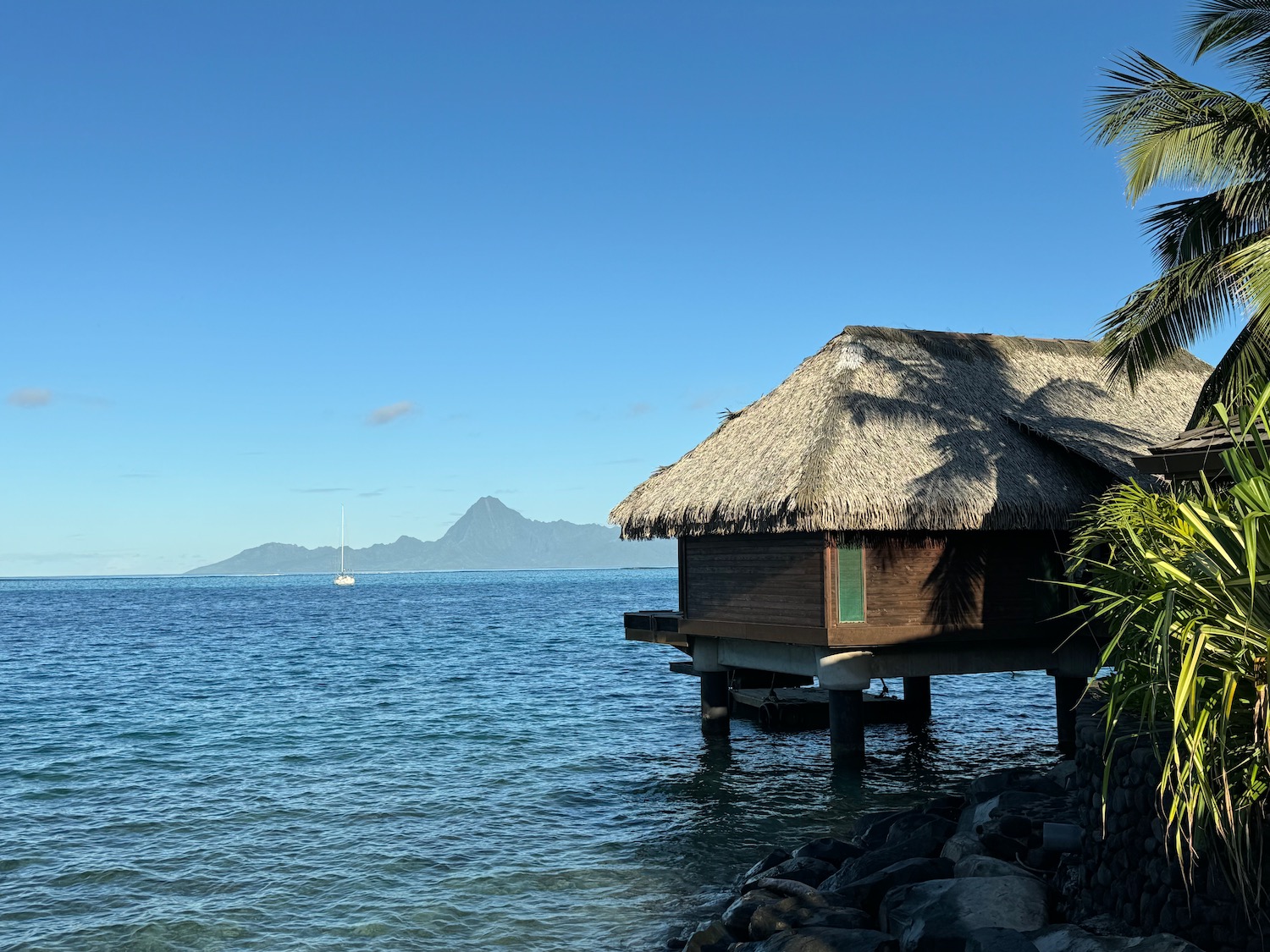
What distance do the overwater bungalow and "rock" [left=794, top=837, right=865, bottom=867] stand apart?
444 centimetres

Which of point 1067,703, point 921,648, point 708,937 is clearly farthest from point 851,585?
point 708,937

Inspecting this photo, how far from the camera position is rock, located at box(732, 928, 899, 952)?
26.7ft

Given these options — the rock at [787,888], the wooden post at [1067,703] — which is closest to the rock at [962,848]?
the rock at [787,888]

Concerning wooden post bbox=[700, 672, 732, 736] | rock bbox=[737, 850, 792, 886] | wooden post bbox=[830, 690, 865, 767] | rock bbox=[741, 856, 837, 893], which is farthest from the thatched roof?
rock bbox=[741, 856, 837, 893]

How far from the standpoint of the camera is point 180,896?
1284 centimetres

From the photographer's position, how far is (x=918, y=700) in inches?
911

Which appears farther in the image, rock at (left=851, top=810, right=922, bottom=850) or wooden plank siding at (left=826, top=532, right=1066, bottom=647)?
wooden plank siding at (left=826, top=532, right=1066, bottom=647)

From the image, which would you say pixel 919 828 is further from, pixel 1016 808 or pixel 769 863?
pixel 769 863

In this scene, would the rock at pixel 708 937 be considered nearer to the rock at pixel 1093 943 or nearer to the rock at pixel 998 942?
the rock at pixel 998 942

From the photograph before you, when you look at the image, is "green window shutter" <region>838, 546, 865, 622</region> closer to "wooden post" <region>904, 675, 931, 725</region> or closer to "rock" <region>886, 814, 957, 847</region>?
"rock" <region>886, 814, 957, 847</region>

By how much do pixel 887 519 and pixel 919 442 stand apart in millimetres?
2138

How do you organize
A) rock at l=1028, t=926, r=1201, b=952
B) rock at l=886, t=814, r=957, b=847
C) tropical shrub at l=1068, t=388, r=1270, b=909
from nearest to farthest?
1. tropical shrub at l=1068, t=388, r=1270, b=909
2. rock at l=1028, t=926, r=1201, b=952
3. rock at l=886, t=814, r=957, b=847

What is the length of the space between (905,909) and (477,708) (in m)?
21.4

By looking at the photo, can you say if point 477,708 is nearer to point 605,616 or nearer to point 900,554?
point 900,554
